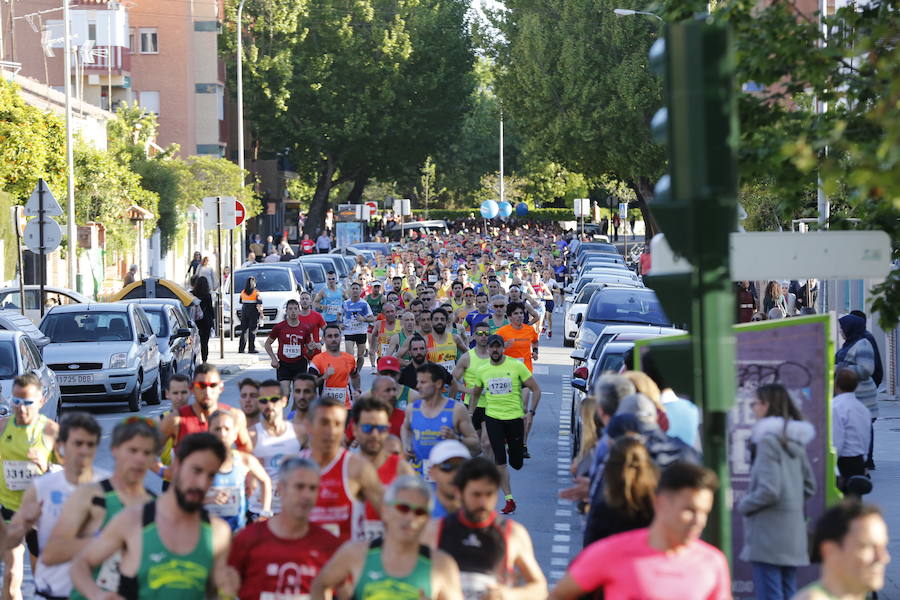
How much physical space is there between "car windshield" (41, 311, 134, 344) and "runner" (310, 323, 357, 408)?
7640mm

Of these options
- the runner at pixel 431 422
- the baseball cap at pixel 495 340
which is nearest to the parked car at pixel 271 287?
the baseball cap at pixel 495 340

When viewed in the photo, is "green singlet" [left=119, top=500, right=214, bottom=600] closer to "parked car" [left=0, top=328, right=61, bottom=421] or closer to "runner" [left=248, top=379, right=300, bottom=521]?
"runner" [left=248, top=379, right=300, bottom=521]

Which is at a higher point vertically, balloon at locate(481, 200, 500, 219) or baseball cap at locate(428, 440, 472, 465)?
balloon at locate(481, 200, 500, 219)

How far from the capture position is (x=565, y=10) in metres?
62.1

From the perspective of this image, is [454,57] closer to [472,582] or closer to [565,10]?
[565,10]

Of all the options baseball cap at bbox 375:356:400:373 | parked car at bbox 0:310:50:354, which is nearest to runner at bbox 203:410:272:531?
baseball cap at bbox 375:356:400:373

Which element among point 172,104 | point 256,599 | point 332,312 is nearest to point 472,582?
point 256,599

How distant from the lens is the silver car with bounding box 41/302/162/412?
23344 mm

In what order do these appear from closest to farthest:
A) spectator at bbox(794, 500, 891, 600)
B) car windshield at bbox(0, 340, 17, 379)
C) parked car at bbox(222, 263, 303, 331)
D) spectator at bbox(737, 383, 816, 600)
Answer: spectator at bbox(794, 500, 891, 600), spectator at bbox(737, 383, 816, 600), car windshield at bbox(0, 340, 17, 379), parked car at bbox(222, 263, 303, 331)

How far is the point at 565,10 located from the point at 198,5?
23682mm

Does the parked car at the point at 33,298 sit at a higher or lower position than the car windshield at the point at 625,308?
higher

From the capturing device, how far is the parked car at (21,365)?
62.0ft

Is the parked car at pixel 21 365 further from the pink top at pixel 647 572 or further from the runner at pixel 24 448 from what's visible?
the pink top at pixel 647 572

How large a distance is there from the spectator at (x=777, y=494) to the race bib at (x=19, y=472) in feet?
15.0
